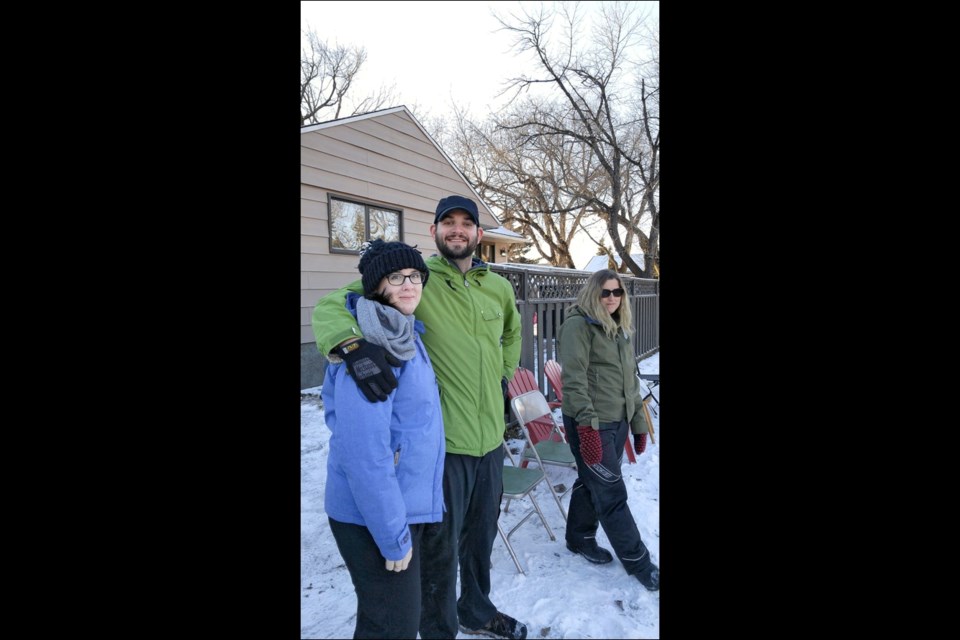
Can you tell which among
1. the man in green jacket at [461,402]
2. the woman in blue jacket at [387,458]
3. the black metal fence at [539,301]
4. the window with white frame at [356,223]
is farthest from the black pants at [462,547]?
the window with white frame at [356,223]

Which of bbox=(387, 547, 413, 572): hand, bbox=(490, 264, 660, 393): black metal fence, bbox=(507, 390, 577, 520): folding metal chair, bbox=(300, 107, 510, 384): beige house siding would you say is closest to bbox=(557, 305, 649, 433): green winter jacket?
bbox=(507, 390, 577, 520): folding metal chair

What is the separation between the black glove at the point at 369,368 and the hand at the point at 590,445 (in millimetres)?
1499

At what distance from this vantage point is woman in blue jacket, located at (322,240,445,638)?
1295mm

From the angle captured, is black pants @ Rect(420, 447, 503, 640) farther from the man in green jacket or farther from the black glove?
the black glove

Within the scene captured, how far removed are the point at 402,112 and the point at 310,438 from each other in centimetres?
569

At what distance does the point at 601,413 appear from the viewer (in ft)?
8.41

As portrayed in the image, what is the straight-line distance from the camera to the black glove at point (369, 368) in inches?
51.5

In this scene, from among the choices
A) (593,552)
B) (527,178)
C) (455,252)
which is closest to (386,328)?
(455,252)

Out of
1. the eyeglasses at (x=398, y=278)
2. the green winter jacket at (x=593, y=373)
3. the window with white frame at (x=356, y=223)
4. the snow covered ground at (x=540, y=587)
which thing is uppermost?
the window with white frame at (x=356, y=223)

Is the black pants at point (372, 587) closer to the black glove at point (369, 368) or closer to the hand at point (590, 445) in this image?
the black glove at point (369, 368)
